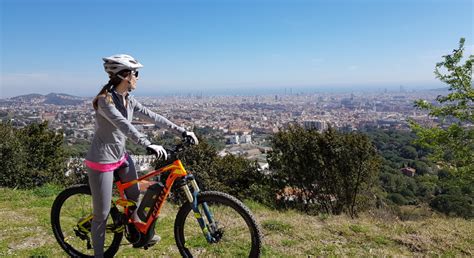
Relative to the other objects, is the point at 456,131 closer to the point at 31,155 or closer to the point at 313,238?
the point at 313,238

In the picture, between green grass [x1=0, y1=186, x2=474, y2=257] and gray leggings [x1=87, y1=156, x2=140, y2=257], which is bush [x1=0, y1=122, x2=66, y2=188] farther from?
gray leggings [x1=87, y1=156, x2=140, y2=257]

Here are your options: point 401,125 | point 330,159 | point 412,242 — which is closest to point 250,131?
point 401,125

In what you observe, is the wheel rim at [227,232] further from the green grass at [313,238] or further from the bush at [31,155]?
the bush at [31,155]


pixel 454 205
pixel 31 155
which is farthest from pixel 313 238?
pixel 31 155

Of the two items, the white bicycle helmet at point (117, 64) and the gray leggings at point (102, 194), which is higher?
the white bicycle helmet at point (117, 64)

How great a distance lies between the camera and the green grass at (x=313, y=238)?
3.89 metres

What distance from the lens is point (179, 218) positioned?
10.8 feet

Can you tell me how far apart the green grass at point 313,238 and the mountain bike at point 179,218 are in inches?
7.3

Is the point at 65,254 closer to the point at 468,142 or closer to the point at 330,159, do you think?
the point at 468,142

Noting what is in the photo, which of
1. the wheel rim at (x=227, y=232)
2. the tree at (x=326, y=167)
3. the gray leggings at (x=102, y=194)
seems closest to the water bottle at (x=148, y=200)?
the gray leggings at (x=102, y=194)

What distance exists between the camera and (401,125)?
6681cm

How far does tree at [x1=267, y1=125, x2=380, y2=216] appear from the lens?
14633 mm

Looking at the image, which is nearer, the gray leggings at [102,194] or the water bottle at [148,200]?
the gray leggings at [102,194]

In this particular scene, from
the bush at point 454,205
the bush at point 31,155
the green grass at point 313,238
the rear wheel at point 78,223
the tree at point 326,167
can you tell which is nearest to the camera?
the rear wheel at point 78,223
